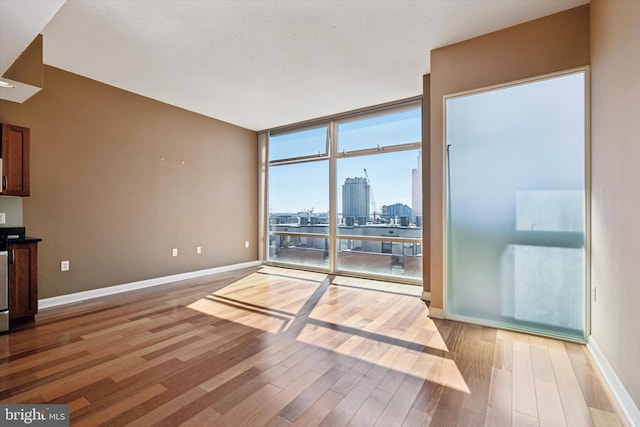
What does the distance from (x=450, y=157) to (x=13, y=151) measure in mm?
4443

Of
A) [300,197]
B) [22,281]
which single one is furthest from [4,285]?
[300,197]

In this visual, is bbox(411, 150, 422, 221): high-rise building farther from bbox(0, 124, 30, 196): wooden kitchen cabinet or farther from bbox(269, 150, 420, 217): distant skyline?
bbox(0, 124, 30, 196): wooden kitchen cabinet

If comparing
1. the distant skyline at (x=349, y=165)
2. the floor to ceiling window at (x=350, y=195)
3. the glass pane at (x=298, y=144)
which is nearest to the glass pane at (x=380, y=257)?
the floor to ceiling window at (x=350, y=195)

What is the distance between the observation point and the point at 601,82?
2.24m

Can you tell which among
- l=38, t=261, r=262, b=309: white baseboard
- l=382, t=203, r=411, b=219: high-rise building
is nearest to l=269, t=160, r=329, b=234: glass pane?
l=382, t=203, r=411, b=219: high-rise building

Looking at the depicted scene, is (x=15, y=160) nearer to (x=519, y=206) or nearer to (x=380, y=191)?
(x=380, y=191)

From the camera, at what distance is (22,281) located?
296 cm

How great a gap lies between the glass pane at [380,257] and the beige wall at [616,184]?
90.9 inches

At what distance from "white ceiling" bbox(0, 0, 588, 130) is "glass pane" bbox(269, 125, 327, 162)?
127cm

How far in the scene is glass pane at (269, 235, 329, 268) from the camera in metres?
5.62

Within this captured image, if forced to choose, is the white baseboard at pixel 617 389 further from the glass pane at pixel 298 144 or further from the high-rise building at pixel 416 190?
the glass pane at pixel 298 144

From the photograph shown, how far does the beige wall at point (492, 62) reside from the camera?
102 inches

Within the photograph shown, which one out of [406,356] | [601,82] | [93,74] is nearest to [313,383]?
[406,356]

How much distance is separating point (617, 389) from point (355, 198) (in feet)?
12.6
